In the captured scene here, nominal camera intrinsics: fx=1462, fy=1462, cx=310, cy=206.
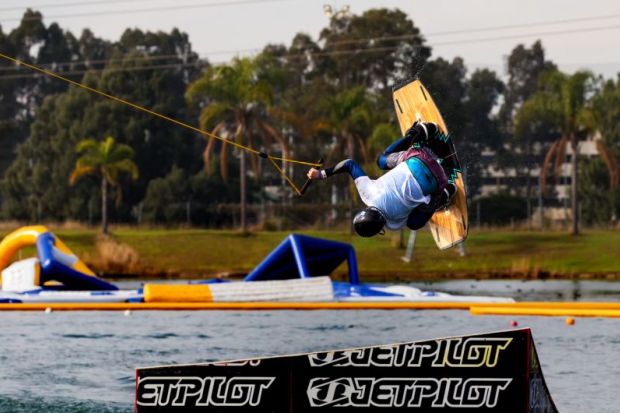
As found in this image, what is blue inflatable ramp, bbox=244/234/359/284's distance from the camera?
127 ft

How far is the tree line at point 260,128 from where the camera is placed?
77625 mm

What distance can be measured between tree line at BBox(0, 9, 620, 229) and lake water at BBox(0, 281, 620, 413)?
98.8ft

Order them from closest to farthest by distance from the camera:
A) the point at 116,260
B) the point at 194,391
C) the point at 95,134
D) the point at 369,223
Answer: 1. the point at 369,223
2. the point at 194,391
3. the point at 116,260
4. the point at 95,134

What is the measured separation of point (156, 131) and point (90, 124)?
4.59m

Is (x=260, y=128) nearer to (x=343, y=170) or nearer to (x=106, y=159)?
(x=106, y=159)

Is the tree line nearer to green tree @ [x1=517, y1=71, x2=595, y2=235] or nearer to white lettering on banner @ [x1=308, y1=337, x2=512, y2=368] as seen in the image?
green tree @ [x1=517, y1=71, x2=595, y2=235]

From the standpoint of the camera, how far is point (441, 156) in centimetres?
1683

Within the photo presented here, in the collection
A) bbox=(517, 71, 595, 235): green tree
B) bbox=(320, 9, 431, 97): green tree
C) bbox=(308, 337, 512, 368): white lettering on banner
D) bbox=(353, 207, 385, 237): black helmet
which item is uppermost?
bbox=(320, 9, 431, 97): green tree

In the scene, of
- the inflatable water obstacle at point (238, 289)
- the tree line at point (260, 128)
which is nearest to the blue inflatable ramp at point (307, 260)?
the inflatable water obstacle at point (238, 289)

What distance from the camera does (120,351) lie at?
35219 millimetres

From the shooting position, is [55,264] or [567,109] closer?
[55,264]

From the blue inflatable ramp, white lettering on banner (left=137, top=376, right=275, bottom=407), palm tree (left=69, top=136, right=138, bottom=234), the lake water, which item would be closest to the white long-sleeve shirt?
white lettering on banner (left=137, top=376, right=275, bottom=407)

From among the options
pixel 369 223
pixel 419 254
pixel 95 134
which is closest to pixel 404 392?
pixel 369 223

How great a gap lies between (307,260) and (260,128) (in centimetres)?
3877
